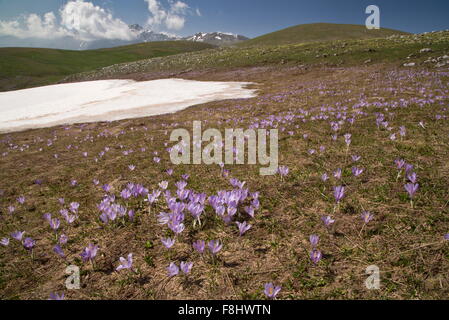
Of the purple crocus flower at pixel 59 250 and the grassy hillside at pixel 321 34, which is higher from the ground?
the grassy hillside at pixel 321 34

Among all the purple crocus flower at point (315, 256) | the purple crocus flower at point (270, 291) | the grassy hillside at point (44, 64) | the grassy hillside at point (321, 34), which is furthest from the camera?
the grassy hillside at point (321, 34)

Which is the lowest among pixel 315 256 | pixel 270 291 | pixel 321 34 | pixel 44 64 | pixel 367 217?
pixel 270 291

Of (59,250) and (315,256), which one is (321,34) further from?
(59,250)

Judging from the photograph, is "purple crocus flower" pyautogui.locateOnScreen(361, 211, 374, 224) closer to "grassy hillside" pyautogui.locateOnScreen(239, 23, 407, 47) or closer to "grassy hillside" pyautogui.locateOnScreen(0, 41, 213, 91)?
"grassy hillside" pyautogui.locateOnScreen(0, 41, 213, 91)

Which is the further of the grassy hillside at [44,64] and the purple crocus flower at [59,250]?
the grassy hillside at [44,64]

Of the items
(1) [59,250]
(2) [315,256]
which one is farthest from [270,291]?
(1) [59,250]

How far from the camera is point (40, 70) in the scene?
85062 mm

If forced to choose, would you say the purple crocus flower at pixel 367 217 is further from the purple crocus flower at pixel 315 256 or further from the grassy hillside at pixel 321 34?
the grassy hillside at pixel 321 34

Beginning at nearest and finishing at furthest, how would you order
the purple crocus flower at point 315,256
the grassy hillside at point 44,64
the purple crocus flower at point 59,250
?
the purple crocus flower at point 315,256 < the purple crocus flower at point 59,250 < the grassy hillside at point 44,64

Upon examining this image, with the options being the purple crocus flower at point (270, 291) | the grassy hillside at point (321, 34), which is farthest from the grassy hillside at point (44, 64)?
the purple crocus flower at point (270, 291)

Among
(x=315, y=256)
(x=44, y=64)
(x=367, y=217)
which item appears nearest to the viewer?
(x=315, y=256)
